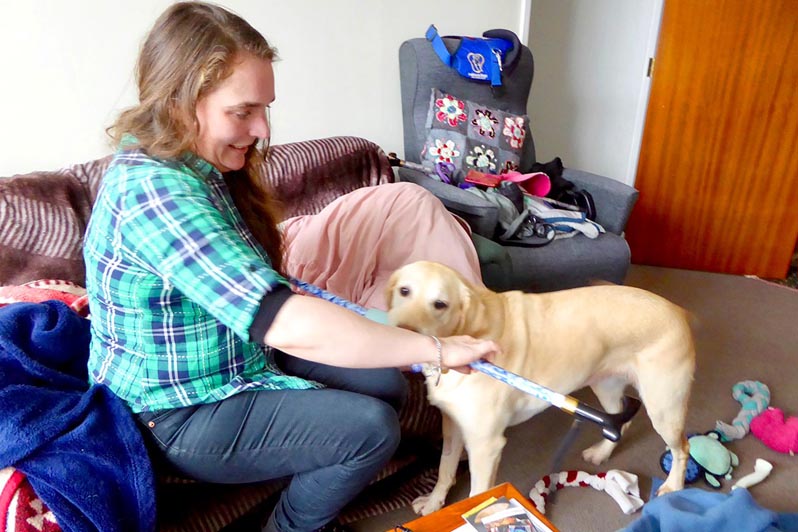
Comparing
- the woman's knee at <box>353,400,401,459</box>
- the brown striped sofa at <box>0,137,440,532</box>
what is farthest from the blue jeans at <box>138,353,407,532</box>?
the brown striped sofa at <box>0,137,440,532</box>

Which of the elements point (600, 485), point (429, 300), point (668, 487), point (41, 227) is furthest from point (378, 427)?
point (41, 227)

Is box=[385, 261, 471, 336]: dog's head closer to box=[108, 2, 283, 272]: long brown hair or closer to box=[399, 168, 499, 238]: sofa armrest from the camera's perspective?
box=[108, 2, 283, 272]: long brown hair

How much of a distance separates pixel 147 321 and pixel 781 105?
3243 mm

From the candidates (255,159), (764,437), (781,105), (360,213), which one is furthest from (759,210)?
(255,159)

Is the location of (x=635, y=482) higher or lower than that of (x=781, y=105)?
lower

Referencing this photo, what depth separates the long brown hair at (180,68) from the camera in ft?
3.32

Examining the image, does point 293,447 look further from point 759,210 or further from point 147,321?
point 759,210

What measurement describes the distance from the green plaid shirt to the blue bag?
1.74m

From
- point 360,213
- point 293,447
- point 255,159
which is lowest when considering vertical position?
point 293,447

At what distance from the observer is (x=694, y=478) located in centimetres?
181

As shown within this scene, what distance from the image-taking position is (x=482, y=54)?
2.74 m

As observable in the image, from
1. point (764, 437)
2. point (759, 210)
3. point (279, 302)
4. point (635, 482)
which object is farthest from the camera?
point (759, 210)

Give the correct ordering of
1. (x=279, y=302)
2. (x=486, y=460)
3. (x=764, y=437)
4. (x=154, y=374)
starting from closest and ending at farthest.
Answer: (x=279, y=302)
(x=154, y=374)
(x=486, y=460)
(x=764, y=437)

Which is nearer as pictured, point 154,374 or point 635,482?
point 154,374
